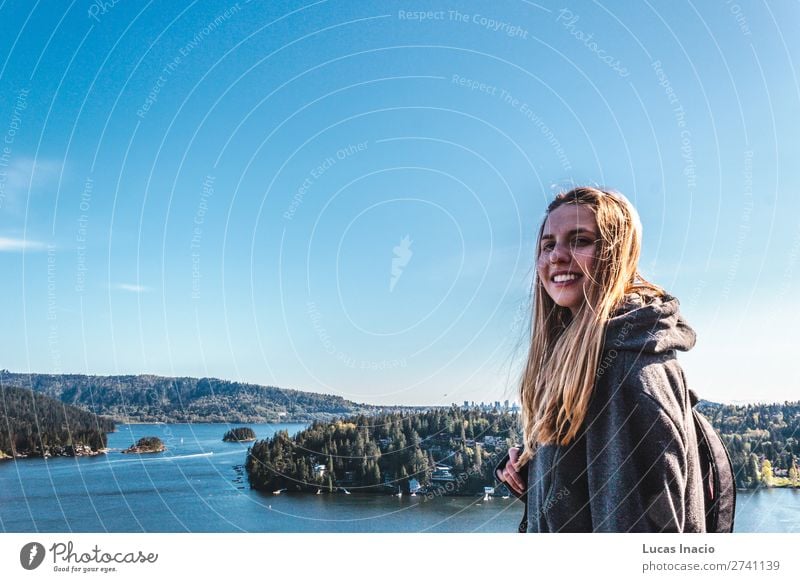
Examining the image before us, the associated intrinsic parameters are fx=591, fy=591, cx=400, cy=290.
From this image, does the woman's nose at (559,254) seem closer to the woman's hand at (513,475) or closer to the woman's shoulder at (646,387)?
the woman's shoulder at (646,387)

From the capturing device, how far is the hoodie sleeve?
1.14 meters

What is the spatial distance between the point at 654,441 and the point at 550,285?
487 millimetres

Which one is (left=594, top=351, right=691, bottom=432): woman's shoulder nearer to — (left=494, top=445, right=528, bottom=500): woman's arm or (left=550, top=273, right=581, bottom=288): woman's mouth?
(left=550, top=273, right=581, bottom=288): woman's mouth

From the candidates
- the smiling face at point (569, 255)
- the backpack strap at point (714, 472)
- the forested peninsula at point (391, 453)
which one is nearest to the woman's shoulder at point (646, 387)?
the backpack strap at point (714, 472)

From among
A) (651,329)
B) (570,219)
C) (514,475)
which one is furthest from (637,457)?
(570,219)

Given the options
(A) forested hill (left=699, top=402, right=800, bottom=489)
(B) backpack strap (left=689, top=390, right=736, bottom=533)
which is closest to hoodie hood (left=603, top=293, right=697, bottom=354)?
(B) backpack strap (left=689, top=390, right=736, bottom=533)

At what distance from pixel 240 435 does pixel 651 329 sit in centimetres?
697

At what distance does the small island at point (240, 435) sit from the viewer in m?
7.21

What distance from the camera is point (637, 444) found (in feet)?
3.83

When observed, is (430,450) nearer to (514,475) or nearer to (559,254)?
(514,475)

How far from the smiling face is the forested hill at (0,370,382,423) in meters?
4.43

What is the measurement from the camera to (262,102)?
420cm

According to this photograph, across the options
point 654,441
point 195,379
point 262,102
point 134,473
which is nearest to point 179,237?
point 262,102
